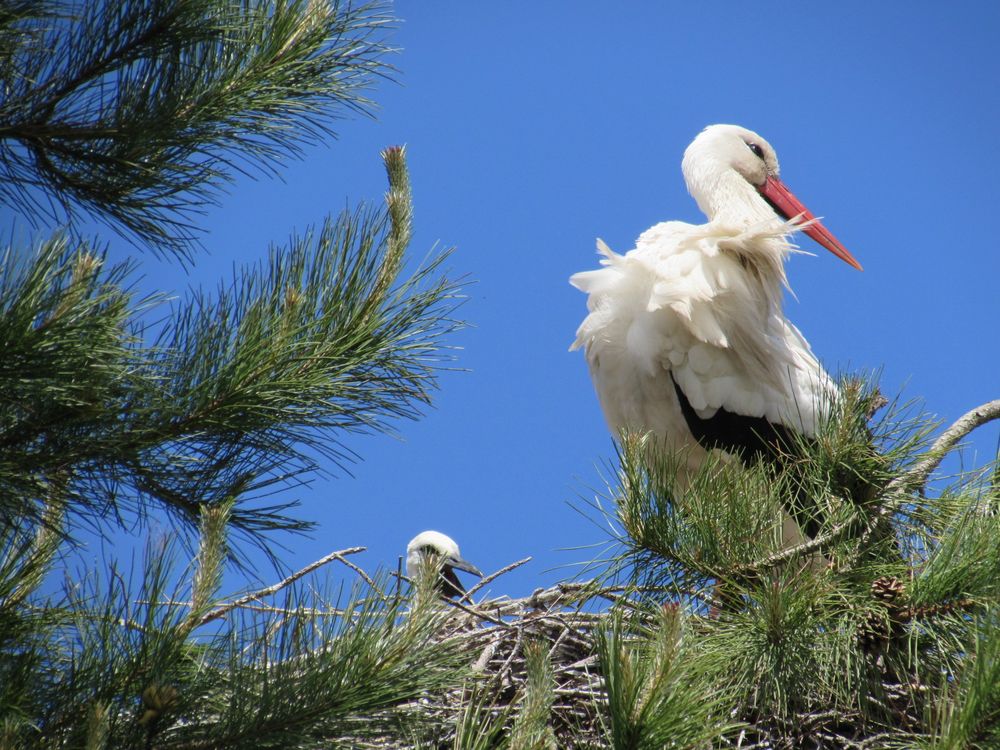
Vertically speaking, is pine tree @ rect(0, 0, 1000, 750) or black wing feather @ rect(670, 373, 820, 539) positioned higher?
black wing feather @ rect(670, 373, 820, 539)

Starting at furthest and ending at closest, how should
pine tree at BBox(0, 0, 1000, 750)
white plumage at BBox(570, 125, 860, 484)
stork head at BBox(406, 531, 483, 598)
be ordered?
stork head at BBox(406, 531, 483, 598) < white plumage at BBox(570, 125, 860, 484) < pine tree at BBox(0, 0, 1000, 750)

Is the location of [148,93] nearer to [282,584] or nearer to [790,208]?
[282,584]

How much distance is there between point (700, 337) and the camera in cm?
280

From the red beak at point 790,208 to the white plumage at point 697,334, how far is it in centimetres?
68

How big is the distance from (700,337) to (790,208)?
1.15m

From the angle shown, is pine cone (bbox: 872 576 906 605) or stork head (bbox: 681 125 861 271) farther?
stork head (bbox: 681 125 861 271)

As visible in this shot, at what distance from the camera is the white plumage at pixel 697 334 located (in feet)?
9.34

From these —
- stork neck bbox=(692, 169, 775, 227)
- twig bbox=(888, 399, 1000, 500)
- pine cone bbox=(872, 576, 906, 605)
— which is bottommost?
pine cone bbox=(872, 576, 906, 605)

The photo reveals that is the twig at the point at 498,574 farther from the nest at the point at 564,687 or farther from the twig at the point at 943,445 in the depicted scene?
the twig at the point at 943,445

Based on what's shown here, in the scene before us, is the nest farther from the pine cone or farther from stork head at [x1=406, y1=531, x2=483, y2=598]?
stork head at [x1=406, y1=531, x2=483, y2=598]

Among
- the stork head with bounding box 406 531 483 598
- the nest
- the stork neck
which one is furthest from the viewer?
the stork head with bounding box 406 531 483 598

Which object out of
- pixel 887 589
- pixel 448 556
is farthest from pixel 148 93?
pixel 448 556

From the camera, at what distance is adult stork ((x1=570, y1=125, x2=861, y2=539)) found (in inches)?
112

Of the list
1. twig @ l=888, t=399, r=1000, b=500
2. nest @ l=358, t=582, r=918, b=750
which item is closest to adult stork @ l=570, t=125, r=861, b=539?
nest @ l=358, t=582, r=918, b=750
